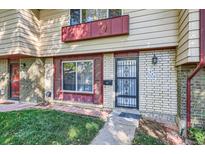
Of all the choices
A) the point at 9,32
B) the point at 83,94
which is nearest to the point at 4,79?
the point at 9,32

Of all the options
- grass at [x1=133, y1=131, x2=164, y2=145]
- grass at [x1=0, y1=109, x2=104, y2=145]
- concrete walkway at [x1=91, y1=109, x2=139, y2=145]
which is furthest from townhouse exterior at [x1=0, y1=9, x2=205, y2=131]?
grass at [x1=0, y1=109, x2=104, y2=145]

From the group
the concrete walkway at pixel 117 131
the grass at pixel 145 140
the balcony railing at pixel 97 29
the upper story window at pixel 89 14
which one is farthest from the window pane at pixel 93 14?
the grass at pixel 145 140

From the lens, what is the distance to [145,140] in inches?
175

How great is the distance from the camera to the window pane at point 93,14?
752 cm

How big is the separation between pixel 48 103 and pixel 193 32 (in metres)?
6.91

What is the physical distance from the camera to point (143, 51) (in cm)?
674

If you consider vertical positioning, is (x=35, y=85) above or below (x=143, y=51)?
below

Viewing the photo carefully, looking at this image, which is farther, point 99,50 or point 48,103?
point 48,103

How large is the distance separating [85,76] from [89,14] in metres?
2.61

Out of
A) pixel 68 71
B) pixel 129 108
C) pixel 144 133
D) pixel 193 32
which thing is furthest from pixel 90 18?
pixel 144 133

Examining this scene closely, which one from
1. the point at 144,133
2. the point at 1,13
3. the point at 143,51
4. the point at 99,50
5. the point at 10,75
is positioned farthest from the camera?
the point at 10,75

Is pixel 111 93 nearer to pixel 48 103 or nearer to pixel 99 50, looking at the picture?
pixel 99 50

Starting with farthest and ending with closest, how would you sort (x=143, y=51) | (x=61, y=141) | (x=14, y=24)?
1. (x=14, y=24)
2. (x=143, y=51)
3. (x=61, y=141)

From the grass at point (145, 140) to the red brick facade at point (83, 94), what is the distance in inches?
125
